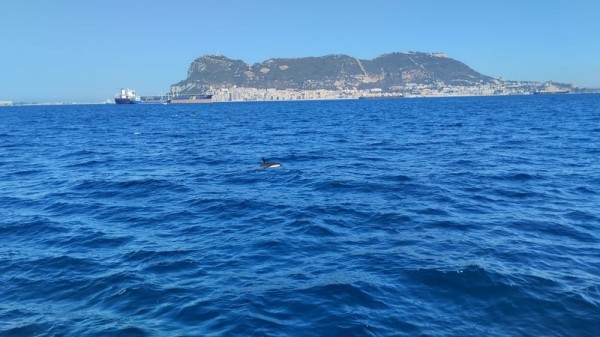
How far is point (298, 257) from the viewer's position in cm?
1546

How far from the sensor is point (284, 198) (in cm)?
2397

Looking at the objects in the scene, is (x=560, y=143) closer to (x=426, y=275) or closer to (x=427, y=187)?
(x=427, y=187)

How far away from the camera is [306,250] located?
16188 millimetres

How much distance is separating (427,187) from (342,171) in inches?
282

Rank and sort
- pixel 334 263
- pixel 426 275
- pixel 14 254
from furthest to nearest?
1. pixel 14 254
2. pixel 334 263
3. pixel 426 275

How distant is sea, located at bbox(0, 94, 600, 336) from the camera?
1122 cm

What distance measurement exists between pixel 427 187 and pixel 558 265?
38.0ft

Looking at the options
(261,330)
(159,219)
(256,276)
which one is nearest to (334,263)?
(256,276)

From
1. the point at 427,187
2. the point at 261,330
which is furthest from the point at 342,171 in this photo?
the point at 261,330

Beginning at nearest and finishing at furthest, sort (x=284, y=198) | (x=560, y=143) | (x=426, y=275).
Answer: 1. (x=426, y=275)
2. (x=284, y=198)
3. (x=560, y=143)

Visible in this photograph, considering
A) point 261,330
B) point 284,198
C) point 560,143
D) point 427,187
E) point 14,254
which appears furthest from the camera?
point 560,143

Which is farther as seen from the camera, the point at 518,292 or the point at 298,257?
the point at 298,257

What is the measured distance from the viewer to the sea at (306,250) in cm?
1122

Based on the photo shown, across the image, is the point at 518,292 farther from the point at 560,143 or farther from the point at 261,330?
the point at 560,143
